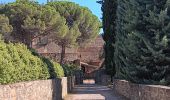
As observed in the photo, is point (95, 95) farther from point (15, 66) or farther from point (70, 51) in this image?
point (70, 51)

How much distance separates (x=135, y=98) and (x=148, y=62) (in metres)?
2.19

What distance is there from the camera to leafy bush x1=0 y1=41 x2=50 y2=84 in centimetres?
1223

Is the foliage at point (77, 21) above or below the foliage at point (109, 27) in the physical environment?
above

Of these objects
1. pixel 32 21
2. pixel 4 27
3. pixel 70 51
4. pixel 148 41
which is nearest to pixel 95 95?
pixel 148 41

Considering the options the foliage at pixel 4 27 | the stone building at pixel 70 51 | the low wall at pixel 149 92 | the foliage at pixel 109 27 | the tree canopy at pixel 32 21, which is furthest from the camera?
the stone building at pixel 70 51

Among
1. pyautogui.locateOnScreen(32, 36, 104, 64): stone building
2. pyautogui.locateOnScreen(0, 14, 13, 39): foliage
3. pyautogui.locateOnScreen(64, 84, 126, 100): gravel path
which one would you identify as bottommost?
pyautogui.locateOnScreen(64, 84, 126, 100): gravel path

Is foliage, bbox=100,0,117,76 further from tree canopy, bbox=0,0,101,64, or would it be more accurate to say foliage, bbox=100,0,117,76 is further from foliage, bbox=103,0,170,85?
foliage, bbox=103,0,170,85

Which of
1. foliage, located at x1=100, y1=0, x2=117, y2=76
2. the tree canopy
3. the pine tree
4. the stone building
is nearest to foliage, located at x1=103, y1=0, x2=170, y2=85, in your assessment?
the pine tree

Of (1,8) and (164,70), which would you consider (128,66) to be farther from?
(1,8)

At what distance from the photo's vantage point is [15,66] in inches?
554

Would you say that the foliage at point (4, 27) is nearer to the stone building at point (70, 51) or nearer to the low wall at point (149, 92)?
the stone building at point (70, 51)

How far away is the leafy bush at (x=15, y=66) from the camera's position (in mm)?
12234

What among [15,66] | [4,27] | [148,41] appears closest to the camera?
[15,66]

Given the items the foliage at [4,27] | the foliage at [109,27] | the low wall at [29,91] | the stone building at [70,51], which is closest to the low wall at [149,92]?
the low wall at [29,91]
